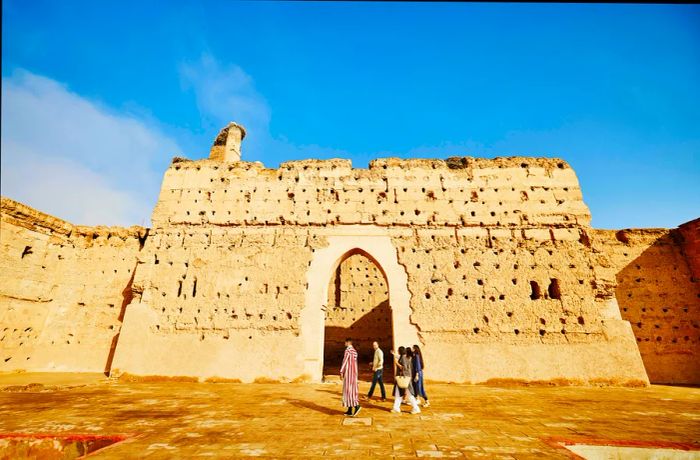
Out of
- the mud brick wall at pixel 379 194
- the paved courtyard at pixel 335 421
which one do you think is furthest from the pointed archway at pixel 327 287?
the paved courtyard at pixel 335 421

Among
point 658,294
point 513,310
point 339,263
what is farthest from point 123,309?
point 658,294

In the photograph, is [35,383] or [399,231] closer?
[35,383]

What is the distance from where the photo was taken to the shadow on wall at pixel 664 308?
408 inches

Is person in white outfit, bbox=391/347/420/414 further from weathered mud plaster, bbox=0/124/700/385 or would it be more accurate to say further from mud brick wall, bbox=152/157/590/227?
mud brick wall, bbox=152/157/590/227

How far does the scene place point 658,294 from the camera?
1113 centimetres

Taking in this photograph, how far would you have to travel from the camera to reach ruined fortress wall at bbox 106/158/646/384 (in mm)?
8977

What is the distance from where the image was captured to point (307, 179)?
1133 cm

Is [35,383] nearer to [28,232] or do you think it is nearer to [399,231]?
[28,232]

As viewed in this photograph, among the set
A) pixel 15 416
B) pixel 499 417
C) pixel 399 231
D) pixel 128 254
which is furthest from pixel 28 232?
pixel 499 417

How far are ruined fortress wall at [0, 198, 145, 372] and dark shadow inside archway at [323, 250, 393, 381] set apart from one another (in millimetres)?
8721

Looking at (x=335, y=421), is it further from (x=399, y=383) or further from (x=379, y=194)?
(x=379, y=194)

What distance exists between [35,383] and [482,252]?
12.6 metres

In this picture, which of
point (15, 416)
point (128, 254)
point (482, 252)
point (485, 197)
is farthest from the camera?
point (128, 254)

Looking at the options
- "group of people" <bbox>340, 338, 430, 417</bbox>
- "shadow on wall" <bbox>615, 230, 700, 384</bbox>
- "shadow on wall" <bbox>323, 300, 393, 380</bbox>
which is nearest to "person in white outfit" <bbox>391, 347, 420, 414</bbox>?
"group of people" <bbox>340, 338, 430, 417</bbox>
